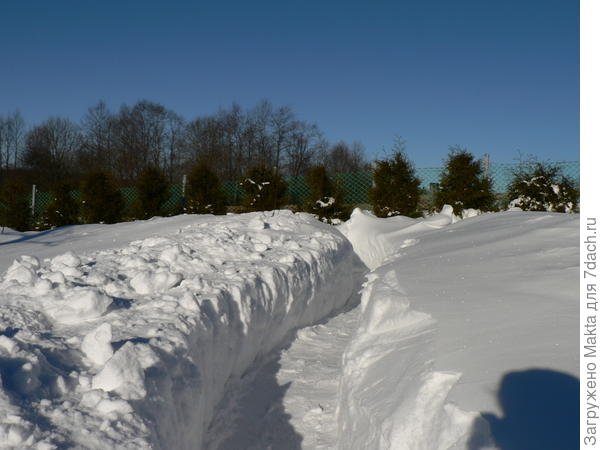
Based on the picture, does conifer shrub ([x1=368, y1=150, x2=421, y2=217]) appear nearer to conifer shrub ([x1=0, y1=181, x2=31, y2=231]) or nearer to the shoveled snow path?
the shoveled snow path

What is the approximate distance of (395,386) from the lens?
2.76 metres

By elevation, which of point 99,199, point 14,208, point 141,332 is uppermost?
point 99,199

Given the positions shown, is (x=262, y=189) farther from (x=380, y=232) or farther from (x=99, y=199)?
(x=99, y=199)

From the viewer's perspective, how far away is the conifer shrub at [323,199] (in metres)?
12.6

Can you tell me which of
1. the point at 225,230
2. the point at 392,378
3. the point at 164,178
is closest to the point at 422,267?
the point at 392,378

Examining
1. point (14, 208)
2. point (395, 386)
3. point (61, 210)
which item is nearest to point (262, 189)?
point (61, 210)

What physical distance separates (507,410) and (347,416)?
62.9 inches

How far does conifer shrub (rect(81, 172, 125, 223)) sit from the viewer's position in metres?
13.5

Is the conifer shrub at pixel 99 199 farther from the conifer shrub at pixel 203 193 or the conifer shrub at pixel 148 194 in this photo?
the conifer shrub at pixel 203 193

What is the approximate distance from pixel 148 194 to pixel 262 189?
11.1 feet

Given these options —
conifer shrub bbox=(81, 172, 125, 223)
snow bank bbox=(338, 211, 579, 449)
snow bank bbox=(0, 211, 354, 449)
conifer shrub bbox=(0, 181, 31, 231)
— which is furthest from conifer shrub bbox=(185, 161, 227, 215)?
snow bank bbox=(338, 211, 579, 449)

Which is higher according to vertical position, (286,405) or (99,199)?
(99,199)

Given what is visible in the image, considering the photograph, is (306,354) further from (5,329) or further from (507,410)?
(507,410)

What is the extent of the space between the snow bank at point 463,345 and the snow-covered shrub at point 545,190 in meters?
5.83
